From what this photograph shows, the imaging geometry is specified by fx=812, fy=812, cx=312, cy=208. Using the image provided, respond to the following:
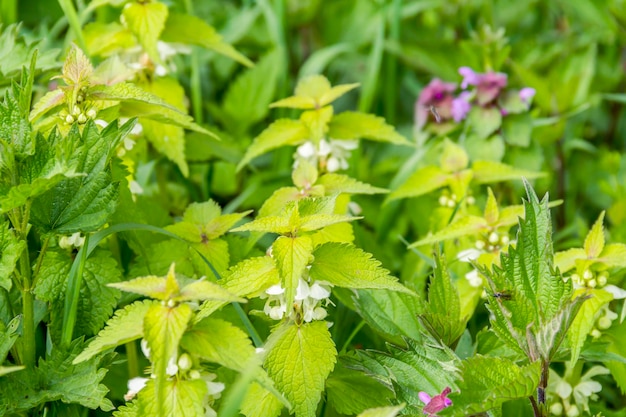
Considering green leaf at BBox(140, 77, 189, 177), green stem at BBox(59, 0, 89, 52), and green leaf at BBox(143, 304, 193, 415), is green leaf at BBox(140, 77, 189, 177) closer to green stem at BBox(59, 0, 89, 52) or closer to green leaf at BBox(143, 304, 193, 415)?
green stem at BBox(59, 0, 89, 52)

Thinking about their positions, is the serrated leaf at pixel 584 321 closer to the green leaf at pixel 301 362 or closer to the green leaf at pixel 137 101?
the green leaf at pixel 301 362

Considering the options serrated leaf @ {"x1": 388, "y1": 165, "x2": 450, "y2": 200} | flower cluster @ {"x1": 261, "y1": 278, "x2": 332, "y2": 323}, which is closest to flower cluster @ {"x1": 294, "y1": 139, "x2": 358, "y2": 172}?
serrated leaf @ {"x1": 388, "y1": 165, "x2": 450, "y2": 200}

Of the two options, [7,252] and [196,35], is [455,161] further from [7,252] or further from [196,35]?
[7,252]

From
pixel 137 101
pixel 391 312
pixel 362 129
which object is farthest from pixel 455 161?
pixel 137 101

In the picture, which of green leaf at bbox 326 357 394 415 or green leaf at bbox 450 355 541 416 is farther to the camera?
green leaf at bbox 326 357 394 415

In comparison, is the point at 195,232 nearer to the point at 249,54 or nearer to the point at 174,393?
the point at 174,393

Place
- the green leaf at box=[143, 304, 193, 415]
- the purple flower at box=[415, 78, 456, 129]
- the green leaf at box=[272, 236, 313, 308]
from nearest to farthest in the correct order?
the green leaf at box=[143, 304, 193, 415] < the green leaf at box=[272, 236, 313, 308] < the purple flower at box=[415, 78, 456, 129]

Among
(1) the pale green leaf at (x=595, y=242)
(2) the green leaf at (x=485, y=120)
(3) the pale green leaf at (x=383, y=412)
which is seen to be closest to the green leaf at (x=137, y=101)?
(3) the pale green leaf at (x=383, y=412)
